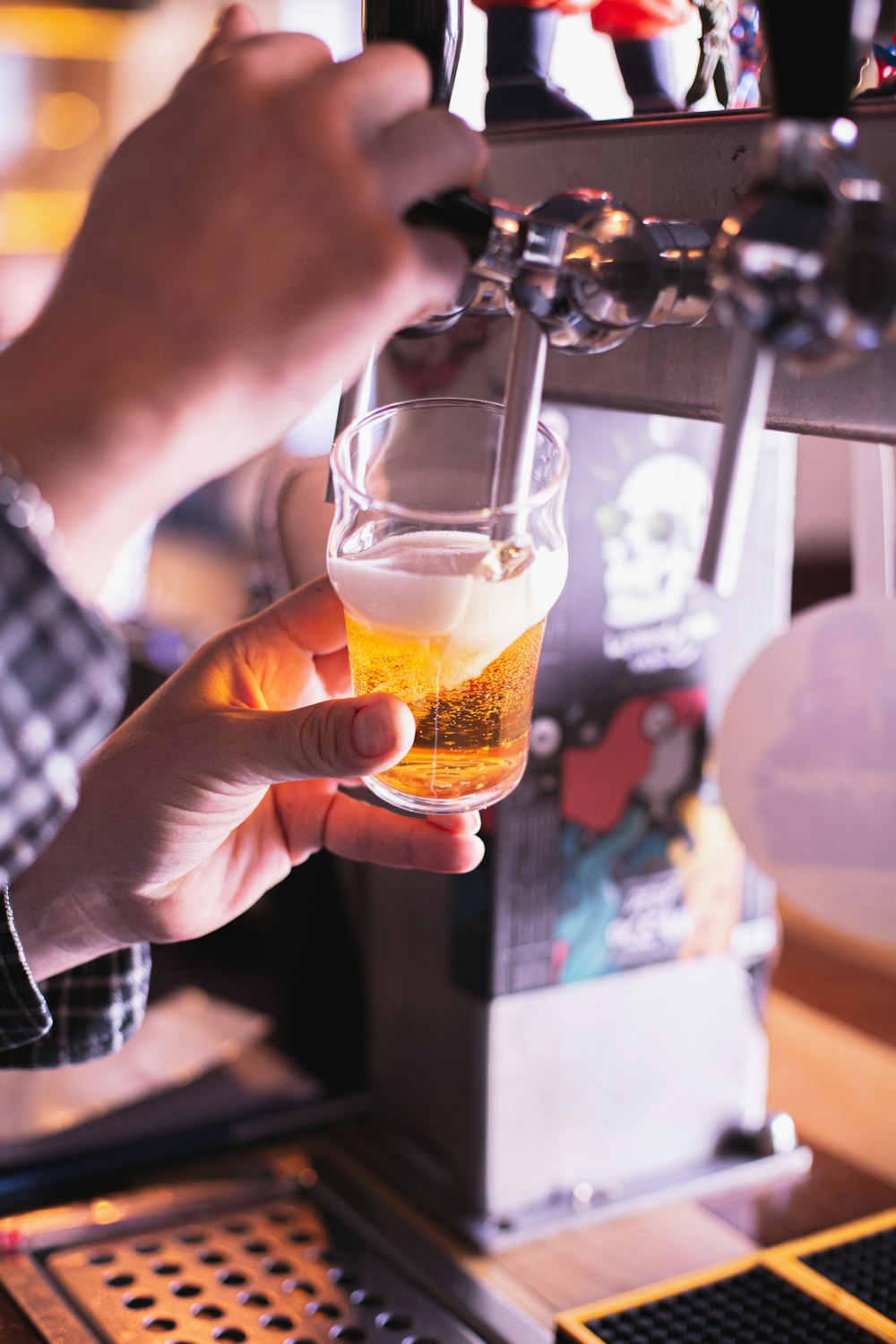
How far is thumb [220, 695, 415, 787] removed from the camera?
640mm

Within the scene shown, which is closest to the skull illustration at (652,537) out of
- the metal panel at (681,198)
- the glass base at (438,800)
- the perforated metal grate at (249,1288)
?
the metal panel at (681,198)

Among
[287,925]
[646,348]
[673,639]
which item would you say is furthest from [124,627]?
[646,348]

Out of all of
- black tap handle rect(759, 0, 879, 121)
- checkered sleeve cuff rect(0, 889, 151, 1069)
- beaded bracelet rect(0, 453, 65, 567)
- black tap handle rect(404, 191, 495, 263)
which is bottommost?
checkered sleeve cuff rect(0, 889, 151, 1069)

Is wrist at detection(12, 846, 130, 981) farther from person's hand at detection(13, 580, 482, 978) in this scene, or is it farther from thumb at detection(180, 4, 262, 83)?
thumb at detection(180, 4, 262, 83)

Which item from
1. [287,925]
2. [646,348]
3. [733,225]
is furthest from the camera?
[287,925]

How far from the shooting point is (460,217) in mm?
519

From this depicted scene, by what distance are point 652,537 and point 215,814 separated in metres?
0.44

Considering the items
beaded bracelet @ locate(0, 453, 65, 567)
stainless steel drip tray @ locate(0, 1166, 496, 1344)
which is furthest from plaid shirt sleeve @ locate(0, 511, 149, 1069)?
stainless steel drip tray @ locate(0, 1166, 496, 1344)

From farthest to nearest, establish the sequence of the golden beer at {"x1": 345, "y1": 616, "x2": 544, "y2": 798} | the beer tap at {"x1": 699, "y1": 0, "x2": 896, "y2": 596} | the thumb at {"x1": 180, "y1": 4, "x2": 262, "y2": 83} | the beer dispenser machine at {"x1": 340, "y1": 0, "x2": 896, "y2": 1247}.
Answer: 1. the beer dispenser machine at {"x1": 340, "y1": 0, "x2": 896, "y2": 1247}
2. the golden beer at {"x1": 345, "y1": 616, "x2": 544, "y2": 798}
3. the thumb at {"x1": 180, "y1": 4, "x2": 262, "y2": 83}
4. the beer tap at {"x1": 699, "y1": 0, "x2": 896, "y2": 596}

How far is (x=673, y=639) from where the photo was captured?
3.64 feet

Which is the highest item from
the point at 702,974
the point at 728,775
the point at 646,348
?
the point at 646,348

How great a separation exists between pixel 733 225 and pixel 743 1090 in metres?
0.86

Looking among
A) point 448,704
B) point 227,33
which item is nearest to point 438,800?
point 448,704

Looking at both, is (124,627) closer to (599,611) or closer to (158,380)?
(599,611)
